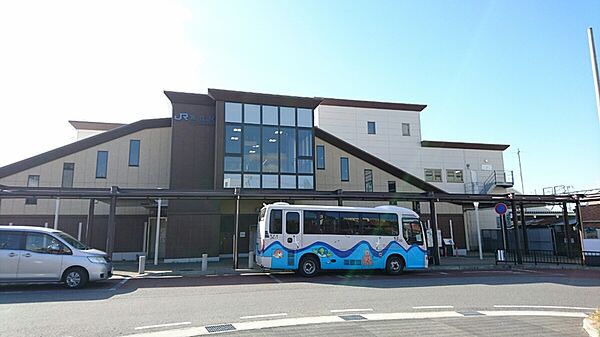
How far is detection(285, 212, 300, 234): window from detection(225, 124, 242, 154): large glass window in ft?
26.0

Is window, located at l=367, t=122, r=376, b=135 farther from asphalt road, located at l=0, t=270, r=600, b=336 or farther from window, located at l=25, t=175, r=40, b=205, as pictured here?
window, located at l=25, t=175, r=40, b=205

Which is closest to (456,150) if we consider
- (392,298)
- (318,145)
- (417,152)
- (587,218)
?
(417,152)

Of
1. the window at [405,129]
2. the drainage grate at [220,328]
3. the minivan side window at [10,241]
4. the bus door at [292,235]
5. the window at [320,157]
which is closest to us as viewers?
the drainage grate at [220,328]

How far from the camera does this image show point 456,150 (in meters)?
35.1

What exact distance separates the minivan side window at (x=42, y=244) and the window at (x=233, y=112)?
38.0 ft

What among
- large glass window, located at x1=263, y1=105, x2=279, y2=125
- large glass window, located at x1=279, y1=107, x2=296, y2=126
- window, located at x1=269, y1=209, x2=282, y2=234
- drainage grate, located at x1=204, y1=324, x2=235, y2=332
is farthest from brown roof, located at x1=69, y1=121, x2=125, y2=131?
drainage grate, located at x1=204, y1=324, x2=235, y2=332

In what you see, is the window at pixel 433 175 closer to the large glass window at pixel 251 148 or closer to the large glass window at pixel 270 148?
the large glass window at pixel 270 148

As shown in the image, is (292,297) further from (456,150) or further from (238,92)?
A: (456,150)

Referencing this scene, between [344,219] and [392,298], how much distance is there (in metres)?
5.28

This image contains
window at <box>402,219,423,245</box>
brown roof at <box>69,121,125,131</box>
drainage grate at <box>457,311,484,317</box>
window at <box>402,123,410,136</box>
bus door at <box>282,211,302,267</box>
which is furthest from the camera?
window at <box>402,123,410,136</box>

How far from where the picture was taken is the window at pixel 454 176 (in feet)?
113

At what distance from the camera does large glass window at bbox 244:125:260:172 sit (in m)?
21.0

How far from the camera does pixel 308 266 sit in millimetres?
13906

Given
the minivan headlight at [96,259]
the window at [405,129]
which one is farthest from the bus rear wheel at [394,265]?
the window at [405,129]
